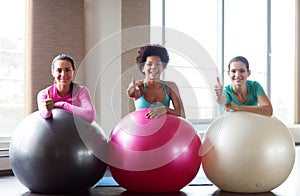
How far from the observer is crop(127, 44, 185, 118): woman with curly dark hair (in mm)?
2521

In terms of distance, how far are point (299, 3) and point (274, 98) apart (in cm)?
128

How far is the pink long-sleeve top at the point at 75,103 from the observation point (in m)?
2.38

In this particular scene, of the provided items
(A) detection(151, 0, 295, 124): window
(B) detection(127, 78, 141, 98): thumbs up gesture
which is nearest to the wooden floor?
(B) detection(127, 78, 141, 98): thumbs up gesture

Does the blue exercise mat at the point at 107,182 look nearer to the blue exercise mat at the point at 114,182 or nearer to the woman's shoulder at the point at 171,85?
the blue exercise mat at the point at 114,182

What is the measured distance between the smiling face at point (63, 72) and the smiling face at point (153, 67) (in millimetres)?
434

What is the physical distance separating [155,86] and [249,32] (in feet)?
10.2

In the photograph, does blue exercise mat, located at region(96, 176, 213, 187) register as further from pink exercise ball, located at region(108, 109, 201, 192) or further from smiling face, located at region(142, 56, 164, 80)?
smiling face, located at region(142, 56, 164, 80)

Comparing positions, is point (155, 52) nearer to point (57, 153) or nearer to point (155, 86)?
point (155, 86)

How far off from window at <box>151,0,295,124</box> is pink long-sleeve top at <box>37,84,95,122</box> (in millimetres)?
1393

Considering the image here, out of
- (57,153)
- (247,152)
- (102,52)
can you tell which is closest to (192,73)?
(247,152)

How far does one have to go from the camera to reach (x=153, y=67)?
252cm

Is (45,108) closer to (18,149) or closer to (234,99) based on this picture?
(18,149)

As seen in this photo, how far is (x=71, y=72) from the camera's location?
2.50m

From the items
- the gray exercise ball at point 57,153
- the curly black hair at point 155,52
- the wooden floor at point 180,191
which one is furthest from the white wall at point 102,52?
the gray exercise ball at point 57,153
